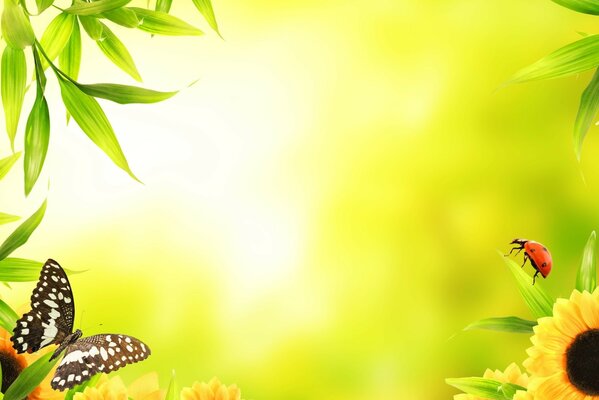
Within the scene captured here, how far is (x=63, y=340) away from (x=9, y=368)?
9 cm

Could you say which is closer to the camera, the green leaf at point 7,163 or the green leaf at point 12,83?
the green leaf at point 12,83

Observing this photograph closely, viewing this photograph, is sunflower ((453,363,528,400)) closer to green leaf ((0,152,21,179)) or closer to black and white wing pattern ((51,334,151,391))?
black and white wing pattern ((51,334,151,391))

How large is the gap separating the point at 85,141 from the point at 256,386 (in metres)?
0.51

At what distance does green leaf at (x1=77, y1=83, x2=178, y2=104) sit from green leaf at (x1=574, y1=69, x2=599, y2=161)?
1.68 ft

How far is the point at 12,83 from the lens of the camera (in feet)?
3.06

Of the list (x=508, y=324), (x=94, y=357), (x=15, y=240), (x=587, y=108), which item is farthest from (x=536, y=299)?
(x=15, y=240)

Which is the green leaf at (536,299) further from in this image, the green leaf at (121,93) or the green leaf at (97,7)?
the green leaf at (97,7)

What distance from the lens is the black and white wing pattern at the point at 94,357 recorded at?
0.92 m

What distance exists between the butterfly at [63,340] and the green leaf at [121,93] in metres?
0.23

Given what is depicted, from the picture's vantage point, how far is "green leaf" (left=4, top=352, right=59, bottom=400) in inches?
35.9

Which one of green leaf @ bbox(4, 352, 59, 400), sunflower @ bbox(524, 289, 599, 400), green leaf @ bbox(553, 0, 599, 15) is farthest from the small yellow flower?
green leaf @ bbox(553, 0, 599, 15)

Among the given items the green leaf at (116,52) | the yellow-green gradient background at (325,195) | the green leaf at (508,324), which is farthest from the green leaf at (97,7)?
the green leaf at (508,324)

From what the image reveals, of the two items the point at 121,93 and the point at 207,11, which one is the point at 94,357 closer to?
the point at 121,93

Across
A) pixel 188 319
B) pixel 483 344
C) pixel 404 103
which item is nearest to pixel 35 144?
pixel 188 319
